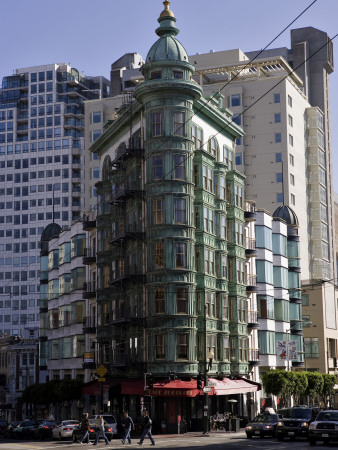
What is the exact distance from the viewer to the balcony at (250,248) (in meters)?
71.2

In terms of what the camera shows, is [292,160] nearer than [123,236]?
No

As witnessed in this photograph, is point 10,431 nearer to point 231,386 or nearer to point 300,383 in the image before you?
point 231,386

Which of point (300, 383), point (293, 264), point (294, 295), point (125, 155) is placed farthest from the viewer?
point (293, 264)

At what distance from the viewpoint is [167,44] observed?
6019cm

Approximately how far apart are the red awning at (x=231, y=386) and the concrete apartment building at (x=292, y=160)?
3252 cm

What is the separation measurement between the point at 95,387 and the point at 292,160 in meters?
56.8

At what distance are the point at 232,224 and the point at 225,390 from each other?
15335 millimetres

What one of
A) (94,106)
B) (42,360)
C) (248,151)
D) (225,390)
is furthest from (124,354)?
(94,106)

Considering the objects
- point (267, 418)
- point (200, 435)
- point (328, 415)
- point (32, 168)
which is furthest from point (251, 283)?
point (32, 168)

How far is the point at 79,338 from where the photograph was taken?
76.2 m

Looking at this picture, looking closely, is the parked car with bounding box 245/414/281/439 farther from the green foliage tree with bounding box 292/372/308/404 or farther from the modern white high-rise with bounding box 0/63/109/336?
the modern white high-rise with bounding box 0/63/109/336

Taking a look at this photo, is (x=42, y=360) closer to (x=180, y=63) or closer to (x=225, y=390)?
(x=225, y=390)

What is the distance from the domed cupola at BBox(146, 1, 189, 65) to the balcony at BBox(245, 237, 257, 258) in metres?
19.3

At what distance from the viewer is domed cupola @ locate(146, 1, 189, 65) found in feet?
197
